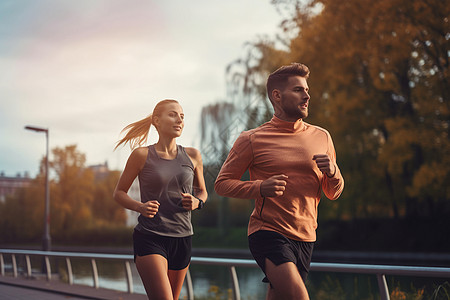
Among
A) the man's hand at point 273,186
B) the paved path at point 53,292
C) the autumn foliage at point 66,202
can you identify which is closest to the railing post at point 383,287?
the man's hand at point 273,186

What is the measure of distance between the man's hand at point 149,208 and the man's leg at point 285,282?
142 cm

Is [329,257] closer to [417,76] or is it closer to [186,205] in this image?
[417,76]

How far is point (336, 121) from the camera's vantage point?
2364cm

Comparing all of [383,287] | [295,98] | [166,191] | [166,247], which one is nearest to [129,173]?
[166,191]

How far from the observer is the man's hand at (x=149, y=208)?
450 centimetres

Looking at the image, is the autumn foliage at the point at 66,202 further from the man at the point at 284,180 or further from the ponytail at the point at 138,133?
the man at the point at 284,180

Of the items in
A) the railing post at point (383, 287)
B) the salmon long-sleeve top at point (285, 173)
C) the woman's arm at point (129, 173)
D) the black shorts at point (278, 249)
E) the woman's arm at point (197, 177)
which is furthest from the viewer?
the railing post at point (383, 287)

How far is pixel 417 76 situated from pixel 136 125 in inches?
733

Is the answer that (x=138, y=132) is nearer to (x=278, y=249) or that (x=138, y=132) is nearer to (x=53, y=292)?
(x=278, y=249)

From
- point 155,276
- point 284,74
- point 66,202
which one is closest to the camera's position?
point 284,74

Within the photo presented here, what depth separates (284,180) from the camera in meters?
3.43

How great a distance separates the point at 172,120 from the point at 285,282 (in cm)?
204

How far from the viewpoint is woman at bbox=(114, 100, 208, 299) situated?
14.5ft

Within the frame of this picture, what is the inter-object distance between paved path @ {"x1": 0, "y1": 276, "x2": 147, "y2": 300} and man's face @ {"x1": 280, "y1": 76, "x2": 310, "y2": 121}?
6.34 meters
